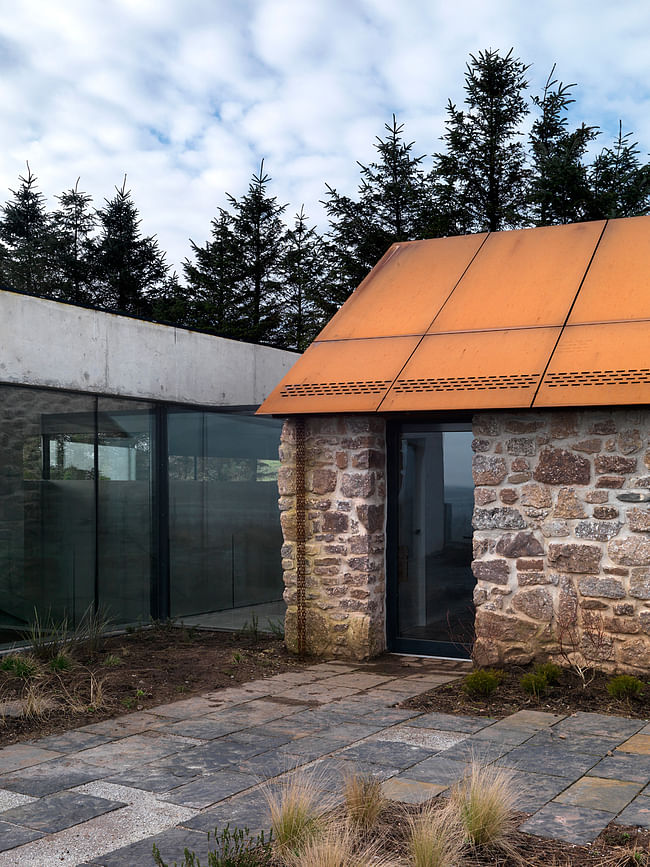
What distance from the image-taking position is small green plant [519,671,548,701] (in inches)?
258

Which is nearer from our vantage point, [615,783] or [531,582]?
[615,783]

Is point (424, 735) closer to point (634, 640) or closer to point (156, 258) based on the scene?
point (634, 640)

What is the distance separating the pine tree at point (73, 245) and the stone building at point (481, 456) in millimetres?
21139

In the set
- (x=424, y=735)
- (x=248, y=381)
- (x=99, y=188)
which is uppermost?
(x=99, y=188)

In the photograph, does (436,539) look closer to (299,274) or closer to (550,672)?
(550,672)

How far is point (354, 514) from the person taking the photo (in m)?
8.20

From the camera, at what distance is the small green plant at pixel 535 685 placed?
6547 mm

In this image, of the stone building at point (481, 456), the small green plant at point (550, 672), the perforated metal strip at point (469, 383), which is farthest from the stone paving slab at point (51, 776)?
the perforated metal strip at point (469, 383)

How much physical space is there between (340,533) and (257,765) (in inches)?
134

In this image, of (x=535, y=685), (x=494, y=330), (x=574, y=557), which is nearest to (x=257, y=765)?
(x=535, y=685)

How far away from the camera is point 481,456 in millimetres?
7559

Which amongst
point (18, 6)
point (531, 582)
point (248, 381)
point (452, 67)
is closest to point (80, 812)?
point (531, 582)

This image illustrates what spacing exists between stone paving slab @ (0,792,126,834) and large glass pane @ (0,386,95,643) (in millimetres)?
4255

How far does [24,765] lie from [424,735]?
2.40 m
